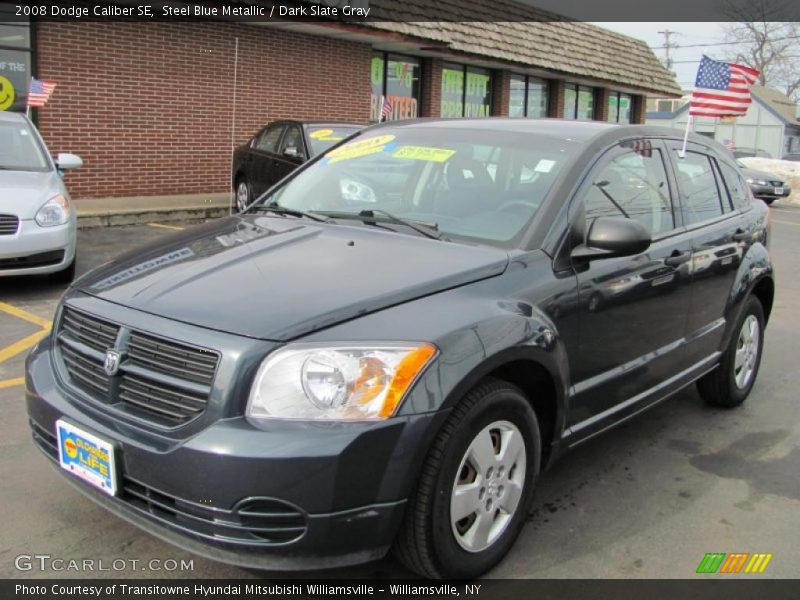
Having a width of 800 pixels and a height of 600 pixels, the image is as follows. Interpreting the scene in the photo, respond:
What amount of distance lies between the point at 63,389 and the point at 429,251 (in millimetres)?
1451

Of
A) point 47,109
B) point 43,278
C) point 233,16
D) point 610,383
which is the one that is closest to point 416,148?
point 610,383

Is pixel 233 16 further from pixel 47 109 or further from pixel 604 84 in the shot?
pixel 604 84

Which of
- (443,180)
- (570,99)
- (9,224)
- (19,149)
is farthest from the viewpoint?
(570,99)

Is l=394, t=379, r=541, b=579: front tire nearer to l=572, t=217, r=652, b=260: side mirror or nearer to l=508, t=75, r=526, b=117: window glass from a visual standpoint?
l=572, t=217, r=652, b=260: side mirror

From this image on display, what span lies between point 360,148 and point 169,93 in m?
9.80

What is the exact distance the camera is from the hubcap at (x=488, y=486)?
2701 millimetres

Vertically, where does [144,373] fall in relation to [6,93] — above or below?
below

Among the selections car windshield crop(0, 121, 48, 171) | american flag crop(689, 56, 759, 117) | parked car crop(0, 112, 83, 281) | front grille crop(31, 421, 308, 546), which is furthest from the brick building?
front grille crop(31, 421, 308, 546)

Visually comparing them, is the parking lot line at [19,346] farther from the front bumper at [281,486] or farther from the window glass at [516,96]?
the window glass at [516,96]

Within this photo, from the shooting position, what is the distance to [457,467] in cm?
262

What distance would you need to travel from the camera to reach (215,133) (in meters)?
13.8

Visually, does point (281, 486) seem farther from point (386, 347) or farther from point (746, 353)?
point (746, 353)

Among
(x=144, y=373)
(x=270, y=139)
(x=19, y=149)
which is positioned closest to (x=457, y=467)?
(x=144, y=373)

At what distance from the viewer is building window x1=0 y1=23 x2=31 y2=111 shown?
36.6 ft
